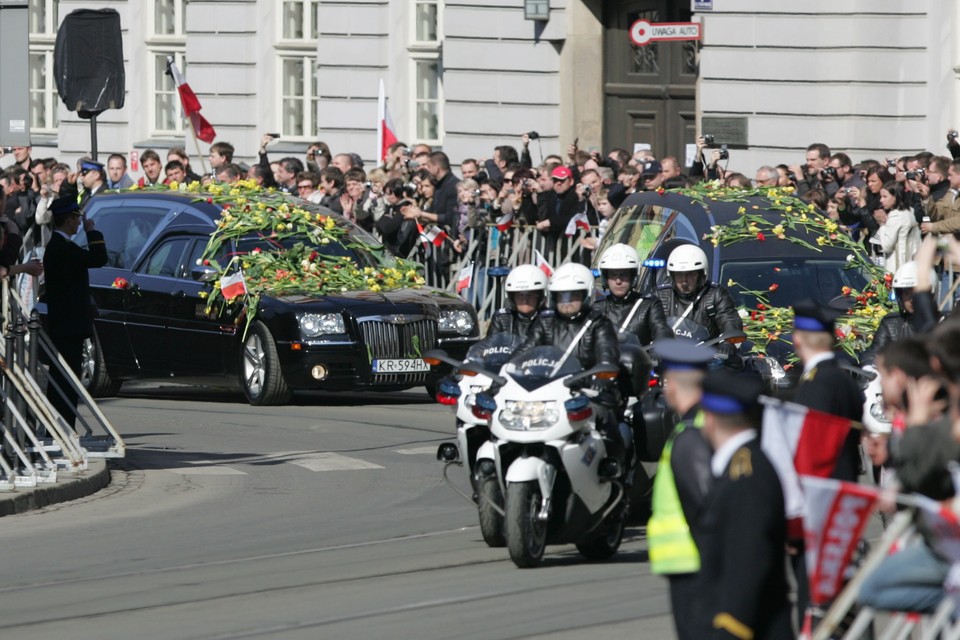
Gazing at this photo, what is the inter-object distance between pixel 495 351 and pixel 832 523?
6244 millimetres

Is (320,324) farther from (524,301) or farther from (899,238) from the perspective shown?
(524,301)

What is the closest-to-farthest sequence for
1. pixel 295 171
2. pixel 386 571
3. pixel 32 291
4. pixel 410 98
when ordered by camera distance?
pixel 386 571, pixel 32 291, pixel 295 171, pixel 410 98

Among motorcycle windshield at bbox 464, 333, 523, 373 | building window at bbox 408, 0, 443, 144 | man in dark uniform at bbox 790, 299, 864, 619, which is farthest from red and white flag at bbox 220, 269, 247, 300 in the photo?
building window at bbox 408, 0, 443, 144

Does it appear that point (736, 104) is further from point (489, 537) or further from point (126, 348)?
point (489, 537)

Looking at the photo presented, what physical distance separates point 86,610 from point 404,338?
9.13 metres

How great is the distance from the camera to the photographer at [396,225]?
23594mm

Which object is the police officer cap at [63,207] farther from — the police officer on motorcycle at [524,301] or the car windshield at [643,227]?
the car windshield at [643,227]

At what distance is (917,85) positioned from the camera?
90.1ft

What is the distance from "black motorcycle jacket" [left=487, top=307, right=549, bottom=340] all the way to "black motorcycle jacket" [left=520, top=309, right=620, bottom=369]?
86mm

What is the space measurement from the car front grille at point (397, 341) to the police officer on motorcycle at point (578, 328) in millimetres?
6507

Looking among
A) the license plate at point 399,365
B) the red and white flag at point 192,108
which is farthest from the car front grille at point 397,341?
the red and white flag at point 192,108

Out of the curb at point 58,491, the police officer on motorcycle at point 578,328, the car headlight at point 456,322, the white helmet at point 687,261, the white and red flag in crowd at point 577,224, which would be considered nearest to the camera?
the police officer on motorcycle at point 578,328

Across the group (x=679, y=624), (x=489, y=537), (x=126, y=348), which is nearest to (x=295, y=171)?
(x=126, y=348)

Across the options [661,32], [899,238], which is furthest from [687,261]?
[661,32]
